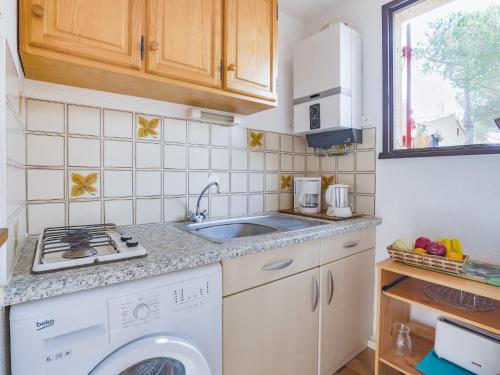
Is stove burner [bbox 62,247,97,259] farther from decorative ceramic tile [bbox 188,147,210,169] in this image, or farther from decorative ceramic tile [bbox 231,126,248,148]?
decorative ceramic tile [bbox 231,126,248,148]

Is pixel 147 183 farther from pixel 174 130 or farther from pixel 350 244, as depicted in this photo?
pixel 350 244

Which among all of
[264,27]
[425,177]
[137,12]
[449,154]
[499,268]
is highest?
[264,27]

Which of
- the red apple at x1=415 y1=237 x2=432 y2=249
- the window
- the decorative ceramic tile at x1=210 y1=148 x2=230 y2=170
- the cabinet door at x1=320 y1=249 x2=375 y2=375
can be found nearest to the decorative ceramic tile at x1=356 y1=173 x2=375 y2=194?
the window

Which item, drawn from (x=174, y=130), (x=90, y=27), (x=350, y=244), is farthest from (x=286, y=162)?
(x=90, y=27)

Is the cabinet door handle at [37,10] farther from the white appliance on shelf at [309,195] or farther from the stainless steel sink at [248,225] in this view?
the white appliance on shelf at [309,195]

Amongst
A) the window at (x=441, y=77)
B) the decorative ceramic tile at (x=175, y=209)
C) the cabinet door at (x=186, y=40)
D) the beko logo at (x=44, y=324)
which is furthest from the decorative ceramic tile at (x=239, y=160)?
the beko logo at (x=44, y=324)

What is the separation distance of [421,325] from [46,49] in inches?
86.6

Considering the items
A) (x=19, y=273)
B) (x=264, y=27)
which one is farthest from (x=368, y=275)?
(x=19, y=273)

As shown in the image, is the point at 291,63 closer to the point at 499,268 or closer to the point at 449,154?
the point at 449,154

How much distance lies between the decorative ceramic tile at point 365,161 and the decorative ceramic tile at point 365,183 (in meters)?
0.03

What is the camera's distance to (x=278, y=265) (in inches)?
44.4

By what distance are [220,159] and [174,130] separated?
1.08ft

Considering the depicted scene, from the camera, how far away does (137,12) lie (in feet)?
3.48

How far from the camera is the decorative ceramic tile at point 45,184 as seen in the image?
43.7 inches
